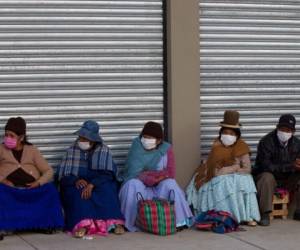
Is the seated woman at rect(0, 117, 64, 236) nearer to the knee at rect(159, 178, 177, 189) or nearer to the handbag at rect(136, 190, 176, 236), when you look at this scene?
the handbag at rect(136, 190, 176, 236)

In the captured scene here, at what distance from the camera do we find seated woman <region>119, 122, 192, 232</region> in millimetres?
8039

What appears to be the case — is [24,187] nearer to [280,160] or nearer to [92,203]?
[92,203]

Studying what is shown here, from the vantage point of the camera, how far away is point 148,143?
825 cm

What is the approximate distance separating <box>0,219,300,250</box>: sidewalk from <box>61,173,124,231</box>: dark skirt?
0.20 meters

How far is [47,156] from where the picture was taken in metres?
8.59

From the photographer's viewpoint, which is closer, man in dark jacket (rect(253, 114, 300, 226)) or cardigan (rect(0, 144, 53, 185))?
cardigan (rect(0, 144, 53, 185))

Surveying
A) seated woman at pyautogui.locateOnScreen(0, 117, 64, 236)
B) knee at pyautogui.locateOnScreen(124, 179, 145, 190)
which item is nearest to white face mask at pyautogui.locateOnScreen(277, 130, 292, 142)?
knee at pyautogui.locateOnScreen(124, 179, 145, 190)

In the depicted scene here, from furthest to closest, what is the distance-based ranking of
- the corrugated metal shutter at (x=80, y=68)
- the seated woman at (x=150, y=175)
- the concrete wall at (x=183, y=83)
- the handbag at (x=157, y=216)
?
the concrete wall at (x=183, y=83), the corrugated metal shutter at (x=80, y=68), the seated woman at (x=150, y=175), the handbag at (x=157, y=216)

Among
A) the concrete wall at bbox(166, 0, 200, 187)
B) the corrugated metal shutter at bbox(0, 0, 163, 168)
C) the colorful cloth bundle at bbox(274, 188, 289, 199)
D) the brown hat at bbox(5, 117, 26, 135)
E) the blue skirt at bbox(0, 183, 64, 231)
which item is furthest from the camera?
the concrete wall at bbox(166, 0, 200, 187)

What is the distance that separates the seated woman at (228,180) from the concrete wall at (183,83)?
13.4 inches

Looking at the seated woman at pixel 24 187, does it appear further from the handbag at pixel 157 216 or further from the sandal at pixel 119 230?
the handbag at pixel 157 216

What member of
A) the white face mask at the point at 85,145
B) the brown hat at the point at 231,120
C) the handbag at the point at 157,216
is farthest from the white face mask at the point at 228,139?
the white face mask at the point at 85,145

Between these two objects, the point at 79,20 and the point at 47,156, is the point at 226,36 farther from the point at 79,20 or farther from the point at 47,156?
the point at 47,156

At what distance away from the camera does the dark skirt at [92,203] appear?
25.4 feet
